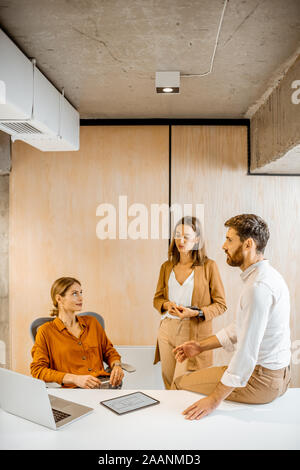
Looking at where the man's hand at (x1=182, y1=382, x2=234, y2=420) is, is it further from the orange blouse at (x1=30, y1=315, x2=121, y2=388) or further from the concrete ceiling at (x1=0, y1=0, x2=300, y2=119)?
the concrete ceiling at (x1=0, y1=0, x2=300, y2=119)

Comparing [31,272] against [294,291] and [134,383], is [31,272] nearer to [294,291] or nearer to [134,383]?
[134,383]

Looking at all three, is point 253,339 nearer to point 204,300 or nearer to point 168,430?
point 168,430

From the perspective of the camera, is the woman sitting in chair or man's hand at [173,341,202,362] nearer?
man's hand at [173,341,202,362]

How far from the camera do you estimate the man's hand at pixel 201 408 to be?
1.90 meters

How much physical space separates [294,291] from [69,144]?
2.74 metres

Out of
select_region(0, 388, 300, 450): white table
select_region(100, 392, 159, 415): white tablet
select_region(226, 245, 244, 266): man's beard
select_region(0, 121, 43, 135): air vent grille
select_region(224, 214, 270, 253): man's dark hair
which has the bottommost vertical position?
select_region(0, 388, 300, 450): white table

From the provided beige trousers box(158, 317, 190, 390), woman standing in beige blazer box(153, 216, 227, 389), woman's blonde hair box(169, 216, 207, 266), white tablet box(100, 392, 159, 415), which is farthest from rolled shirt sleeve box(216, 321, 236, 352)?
woman's blonde hair box(169, 216, 207, 266)

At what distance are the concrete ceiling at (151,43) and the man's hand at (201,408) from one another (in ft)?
6.50

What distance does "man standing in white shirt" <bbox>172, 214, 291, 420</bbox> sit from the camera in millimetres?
1904

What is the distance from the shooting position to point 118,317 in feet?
13.9

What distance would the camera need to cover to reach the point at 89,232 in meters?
4.25

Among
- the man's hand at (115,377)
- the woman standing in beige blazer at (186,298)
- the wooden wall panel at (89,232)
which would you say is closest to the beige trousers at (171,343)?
the woman standing in beige blazer at (186,298)

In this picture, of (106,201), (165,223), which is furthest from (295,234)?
(106,201)

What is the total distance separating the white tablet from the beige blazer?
1.09 meters
